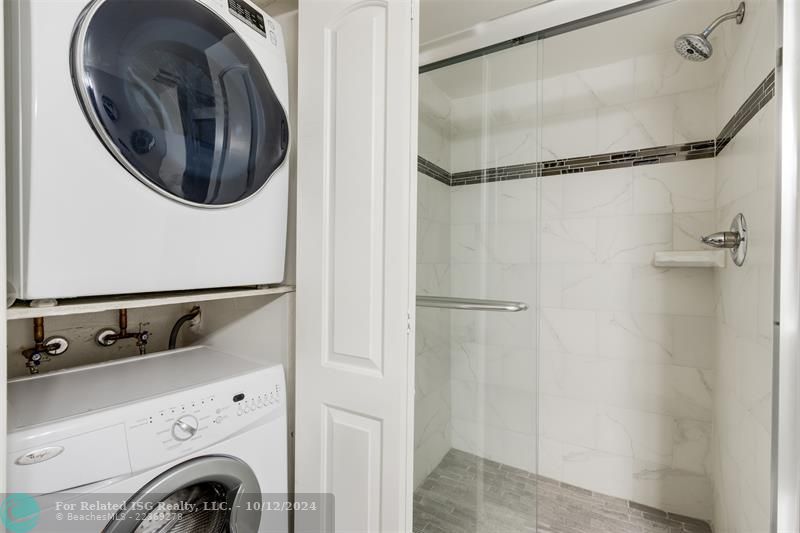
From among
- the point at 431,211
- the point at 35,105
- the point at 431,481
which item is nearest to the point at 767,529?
the point at 431,481

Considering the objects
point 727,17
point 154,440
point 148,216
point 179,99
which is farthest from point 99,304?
point 727,17

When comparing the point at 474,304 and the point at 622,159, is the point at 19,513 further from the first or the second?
the point at 622,159

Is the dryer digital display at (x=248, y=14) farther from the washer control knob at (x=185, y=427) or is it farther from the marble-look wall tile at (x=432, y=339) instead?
the washer control knob at (x=185, y=427)

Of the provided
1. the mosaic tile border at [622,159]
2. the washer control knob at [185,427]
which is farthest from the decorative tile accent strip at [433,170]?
the washer control knob at [185,427]

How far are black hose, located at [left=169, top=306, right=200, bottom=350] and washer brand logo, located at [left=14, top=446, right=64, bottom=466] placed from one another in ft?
2.22

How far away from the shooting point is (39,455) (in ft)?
2.17

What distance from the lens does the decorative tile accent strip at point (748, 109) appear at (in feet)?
3.25

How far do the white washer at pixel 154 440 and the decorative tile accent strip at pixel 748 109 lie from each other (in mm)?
1636

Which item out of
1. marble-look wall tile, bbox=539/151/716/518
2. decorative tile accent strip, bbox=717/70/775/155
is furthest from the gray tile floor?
decorative tile accent strip, bbox=717/70/775/155

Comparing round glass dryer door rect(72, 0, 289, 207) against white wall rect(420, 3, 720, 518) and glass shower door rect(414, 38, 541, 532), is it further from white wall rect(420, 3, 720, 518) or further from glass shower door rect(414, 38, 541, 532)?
white wall rect(420, 3, 720, 518)

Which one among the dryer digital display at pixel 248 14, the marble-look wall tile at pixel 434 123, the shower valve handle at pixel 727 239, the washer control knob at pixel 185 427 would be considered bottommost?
the washer control knob at pixel 185 427

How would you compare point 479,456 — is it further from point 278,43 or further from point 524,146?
point 278,43

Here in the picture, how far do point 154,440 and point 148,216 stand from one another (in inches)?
20.1

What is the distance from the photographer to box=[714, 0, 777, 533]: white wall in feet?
3.26
